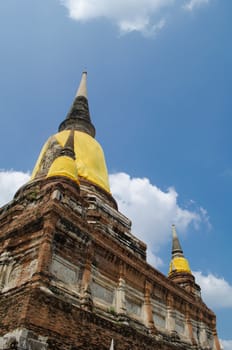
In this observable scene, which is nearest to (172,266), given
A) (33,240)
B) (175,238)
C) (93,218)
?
(175,238)

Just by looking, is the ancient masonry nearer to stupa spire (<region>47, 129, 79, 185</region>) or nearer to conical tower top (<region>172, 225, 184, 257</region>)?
stupa spire (<region>47, 129, 79, 185</region>)

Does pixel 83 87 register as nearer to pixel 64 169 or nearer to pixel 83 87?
pixel 83 87

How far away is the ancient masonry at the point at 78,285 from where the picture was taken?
348 inches

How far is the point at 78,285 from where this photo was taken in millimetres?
10883

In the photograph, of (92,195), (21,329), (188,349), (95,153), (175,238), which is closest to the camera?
(21,329)

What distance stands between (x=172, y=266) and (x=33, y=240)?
43.7ft

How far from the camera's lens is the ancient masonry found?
8.84 meters

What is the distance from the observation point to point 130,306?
12992 millimetres

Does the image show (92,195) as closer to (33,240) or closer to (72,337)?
(33,240)

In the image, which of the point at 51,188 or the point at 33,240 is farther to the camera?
the point at 51,188

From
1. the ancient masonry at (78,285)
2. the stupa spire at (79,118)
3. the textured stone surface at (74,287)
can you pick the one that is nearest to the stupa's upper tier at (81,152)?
the stupa spire at (79,118)

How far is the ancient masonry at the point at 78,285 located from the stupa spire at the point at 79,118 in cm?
793

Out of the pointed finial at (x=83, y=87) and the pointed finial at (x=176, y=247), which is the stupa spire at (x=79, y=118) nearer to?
the pointed finial at (x=83, y=87)

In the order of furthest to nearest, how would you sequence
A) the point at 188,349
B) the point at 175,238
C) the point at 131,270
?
the point at 175,238 < the point at 188,349 < the point at 131,270
